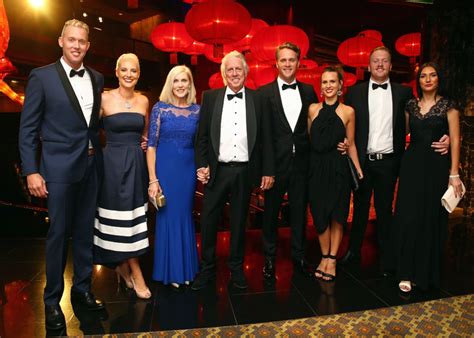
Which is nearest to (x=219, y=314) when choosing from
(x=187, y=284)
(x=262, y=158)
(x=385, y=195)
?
(x=187, y=284)

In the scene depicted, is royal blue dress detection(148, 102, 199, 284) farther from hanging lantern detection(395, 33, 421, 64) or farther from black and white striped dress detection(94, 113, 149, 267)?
hanging lantern detection(395, 33, 421, 64)

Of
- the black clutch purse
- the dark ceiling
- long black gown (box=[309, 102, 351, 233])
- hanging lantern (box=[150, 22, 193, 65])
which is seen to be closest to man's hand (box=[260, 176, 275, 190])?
long black gown (box=[309, 102, 351, 233])

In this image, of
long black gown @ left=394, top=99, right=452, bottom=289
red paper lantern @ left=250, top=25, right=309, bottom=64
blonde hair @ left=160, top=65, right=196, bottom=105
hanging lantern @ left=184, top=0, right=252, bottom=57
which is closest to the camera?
blonde hair @ left=160, top=65, right=196, bottom=105

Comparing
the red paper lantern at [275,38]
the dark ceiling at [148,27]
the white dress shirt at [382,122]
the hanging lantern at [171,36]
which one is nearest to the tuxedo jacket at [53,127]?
the white dress shirt at [382,122]

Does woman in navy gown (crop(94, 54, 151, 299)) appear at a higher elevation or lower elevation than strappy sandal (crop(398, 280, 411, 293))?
higher

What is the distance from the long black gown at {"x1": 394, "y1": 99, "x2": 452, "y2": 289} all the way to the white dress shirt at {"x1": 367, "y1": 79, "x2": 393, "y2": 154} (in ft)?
0.65

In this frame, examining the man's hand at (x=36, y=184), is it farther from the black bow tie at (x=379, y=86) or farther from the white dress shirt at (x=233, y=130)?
the black bow tie at (x=379, y=86)

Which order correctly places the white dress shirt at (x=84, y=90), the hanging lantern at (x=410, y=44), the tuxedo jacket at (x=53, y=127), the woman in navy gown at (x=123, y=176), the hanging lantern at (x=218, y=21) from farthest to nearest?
the hanging lantern at (x=410, y=44), the hanging lantern at (x=218, y=21), the woman in navy gown at (x=123, y=176), the white dress shirt at (x=84, y=90), the tuxedo jacket at (x=53, y=127)

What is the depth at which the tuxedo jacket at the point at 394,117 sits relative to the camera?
318 centimetres

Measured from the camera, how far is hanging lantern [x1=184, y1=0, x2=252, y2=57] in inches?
181

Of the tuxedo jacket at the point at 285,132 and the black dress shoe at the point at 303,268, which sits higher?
the tuxedo jacket at the point at 285,132

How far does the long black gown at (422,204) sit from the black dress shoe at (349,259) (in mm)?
563

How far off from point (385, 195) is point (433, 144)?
2.01 ft

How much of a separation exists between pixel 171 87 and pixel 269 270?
63.4 inches
